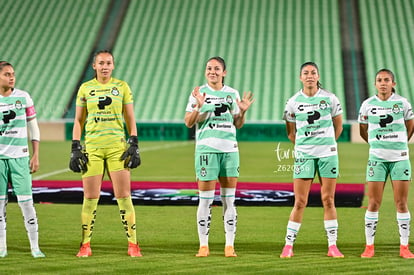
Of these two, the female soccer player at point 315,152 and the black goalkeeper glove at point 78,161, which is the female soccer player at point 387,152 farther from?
the black goalkeeper glove at point 78,161

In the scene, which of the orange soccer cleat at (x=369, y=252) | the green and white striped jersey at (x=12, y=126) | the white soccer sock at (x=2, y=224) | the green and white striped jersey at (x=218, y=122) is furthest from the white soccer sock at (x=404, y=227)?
the white soccer sock at (x=2, y=224)

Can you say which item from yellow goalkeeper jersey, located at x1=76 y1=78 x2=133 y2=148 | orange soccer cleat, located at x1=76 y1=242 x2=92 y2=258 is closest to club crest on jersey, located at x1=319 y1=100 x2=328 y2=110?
yellow goalkeeper jersey, located at x1=76 y1=78 x2=133 y2=148

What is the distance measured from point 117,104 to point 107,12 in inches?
1270

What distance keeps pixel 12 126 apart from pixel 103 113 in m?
0.94

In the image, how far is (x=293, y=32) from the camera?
1435 inches

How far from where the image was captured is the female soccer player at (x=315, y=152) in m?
8.08

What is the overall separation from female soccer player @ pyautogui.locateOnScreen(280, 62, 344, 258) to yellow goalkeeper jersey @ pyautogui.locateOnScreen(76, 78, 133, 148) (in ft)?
6.01

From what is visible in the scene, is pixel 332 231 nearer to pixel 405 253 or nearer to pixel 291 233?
pixel 291 233

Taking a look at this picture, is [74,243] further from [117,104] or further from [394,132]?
[394,132]

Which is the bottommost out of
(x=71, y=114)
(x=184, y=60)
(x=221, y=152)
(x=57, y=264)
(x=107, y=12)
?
(x=57, y=264)

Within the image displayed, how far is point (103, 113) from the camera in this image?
313 inches

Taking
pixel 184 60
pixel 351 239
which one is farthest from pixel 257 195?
pixel 184 60

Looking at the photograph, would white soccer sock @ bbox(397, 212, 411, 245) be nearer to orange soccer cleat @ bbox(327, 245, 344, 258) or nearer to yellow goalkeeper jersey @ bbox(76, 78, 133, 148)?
orange soccer cleat @ bbox(327, 245, 344, 258)

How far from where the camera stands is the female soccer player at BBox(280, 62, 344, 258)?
8.08 meters
